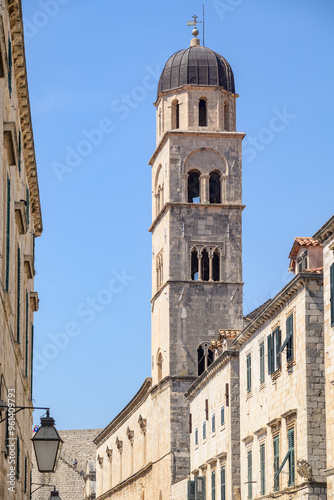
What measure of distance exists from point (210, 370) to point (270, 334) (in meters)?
10.9

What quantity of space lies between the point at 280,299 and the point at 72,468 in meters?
81.7

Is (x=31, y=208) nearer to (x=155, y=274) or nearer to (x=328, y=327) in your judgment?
(x=328, y=327)

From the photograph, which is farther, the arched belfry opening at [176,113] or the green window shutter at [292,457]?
the arched belfry opening at [176,113]

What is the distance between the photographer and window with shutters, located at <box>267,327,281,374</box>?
33.8 meters

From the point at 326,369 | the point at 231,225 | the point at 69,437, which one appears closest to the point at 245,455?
the point at 326,369

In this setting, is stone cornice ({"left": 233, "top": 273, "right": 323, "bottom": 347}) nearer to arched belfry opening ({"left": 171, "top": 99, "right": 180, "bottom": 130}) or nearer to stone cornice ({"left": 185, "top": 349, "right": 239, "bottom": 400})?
stone cornice ({"left": 185, "top": 349, "right": 239, "bottom": 400})

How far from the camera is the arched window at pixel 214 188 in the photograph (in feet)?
200

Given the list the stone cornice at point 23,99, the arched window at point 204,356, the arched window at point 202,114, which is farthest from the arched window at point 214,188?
the stone cornice at point 23,99

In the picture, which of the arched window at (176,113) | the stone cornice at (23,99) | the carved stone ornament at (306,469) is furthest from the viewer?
the arched window at (176,113)

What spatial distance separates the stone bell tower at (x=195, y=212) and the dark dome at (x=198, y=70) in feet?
0.19

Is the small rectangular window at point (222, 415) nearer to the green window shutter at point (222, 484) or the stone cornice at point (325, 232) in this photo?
the green window shutter at point (222, 484)

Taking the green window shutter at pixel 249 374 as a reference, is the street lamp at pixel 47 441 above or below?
below

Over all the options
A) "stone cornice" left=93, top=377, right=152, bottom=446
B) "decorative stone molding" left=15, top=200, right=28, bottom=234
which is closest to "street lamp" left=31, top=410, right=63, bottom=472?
"decorative stone molding" left=15, top=200, right=28, bottom=234

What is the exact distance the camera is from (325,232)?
2866cm
